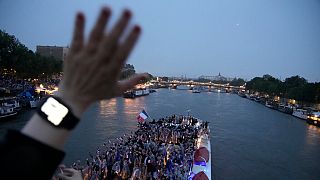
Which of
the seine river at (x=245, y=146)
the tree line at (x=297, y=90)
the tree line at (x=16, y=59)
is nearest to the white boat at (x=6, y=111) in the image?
the seine river at (x=245, y=146)

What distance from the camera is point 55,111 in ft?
4.17

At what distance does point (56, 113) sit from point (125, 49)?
36cm

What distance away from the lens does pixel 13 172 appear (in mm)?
1122

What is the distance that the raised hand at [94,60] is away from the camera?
1212mm

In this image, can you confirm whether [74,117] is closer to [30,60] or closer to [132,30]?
[132,30]

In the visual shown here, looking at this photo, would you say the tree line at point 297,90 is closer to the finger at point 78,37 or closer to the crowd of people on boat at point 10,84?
the crowd of people on boat at point 10,84

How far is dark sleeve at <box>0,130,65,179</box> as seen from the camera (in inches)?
44.4

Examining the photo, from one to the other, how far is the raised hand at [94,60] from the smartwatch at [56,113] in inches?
1.1

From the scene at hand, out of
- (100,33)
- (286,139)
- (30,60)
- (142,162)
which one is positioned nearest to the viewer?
(100,33)

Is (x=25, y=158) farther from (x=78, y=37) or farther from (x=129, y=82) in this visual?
(x=129, y=82)

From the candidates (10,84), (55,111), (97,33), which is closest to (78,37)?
(97,33)

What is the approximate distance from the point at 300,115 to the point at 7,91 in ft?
147

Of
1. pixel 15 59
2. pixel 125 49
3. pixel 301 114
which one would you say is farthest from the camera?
pixel 301 114

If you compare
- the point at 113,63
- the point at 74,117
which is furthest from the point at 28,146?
the point at 113,63
